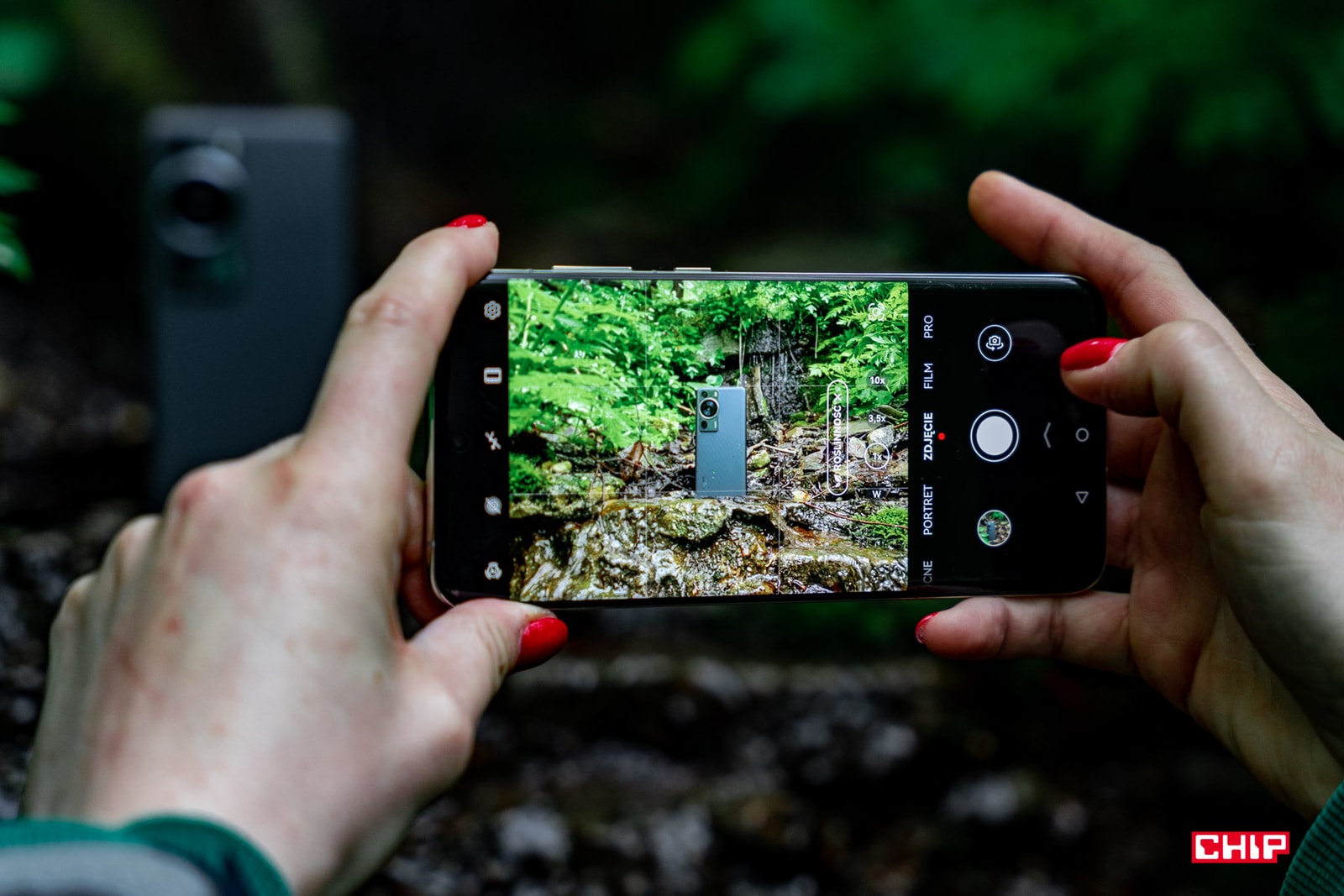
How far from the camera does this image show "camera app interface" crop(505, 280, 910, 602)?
1463mm

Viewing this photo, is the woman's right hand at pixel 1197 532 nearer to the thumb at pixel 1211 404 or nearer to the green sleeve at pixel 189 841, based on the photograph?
the thumb at pixel 1211 404

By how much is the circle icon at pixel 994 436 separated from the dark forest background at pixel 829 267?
0.98 m

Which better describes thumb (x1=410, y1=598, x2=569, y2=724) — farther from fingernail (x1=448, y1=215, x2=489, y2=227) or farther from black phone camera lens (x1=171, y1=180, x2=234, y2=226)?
black phone camera lens (x1=171, y1=180, x2=234, y2=226)

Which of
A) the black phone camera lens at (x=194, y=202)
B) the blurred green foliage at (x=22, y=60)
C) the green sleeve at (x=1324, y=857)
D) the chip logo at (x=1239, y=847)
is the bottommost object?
the chip logo at (x=1239, y=847)

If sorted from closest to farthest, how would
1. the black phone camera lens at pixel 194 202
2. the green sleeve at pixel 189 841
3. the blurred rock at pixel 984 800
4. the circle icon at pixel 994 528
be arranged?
1. the green sleeve at pixel 189 841
2. the circle icon at pixel 994 528
3. the black phone camera lens at pixel 194 202
4. the blurred rock at pixel 984 800

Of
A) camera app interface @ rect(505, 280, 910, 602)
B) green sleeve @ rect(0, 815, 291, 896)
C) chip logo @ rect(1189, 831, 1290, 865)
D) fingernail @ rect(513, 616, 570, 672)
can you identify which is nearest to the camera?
green sleeve @ rect(0, 815, 291, 896)

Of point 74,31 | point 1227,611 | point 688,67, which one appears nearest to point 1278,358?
point 1227,611

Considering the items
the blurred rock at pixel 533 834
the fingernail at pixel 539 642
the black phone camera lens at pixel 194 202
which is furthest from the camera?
the blurred rock at pixel 533 834

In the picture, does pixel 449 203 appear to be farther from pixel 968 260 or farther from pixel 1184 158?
pixel 1184 158

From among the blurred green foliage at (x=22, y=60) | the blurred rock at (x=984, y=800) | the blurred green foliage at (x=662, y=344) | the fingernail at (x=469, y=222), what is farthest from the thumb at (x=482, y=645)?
the blurred green foliage at (x=22, y=60)

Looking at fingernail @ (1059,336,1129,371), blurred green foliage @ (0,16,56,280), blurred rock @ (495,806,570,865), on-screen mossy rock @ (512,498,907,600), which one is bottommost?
blurred rock @ (495,806,570,865)

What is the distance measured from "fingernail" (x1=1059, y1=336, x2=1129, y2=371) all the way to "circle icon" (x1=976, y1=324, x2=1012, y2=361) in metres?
0.10

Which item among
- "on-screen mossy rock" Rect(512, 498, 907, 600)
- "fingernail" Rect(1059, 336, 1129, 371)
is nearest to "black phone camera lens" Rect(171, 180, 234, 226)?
"on-screen mossy rock" Rect(512, 498, 907, 600)

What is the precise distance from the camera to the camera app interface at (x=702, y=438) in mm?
1463
